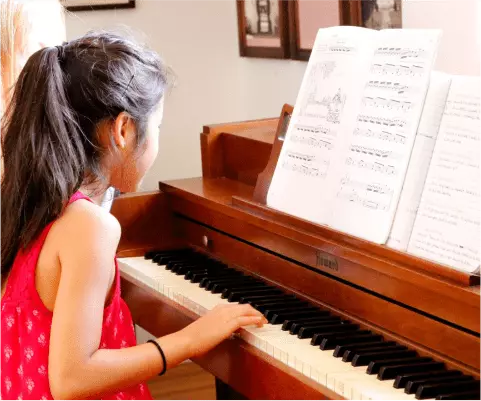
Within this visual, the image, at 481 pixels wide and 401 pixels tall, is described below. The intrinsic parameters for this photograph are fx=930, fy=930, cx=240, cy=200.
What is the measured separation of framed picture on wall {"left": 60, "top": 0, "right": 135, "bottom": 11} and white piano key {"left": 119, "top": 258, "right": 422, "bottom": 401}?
1755 millimetres

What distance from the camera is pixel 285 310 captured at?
211 cm

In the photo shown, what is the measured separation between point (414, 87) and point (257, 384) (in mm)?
714

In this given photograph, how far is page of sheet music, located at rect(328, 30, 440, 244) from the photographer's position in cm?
196

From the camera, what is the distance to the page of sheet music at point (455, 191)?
1.75 metres

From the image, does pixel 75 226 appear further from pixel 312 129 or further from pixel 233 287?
pixel 312 129

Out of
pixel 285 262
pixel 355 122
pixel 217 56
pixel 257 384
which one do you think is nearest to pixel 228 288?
pixel 285 262

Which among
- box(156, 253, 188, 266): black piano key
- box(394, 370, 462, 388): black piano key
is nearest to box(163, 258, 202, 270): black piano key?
box(156, 253, 188, 266): black piano key

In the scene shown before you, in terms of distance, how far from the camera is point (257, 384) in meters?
1.98

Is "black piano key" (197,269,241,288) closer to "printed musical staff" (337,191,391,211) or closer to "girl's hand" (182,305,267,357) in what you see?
"girl's hand" (182,305,267,357)

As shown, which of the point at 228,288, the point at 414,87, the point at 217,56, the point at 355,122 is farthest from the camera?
the point at 217,56

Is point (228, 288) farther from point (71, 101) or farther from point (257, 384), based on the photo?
point (71, 101)

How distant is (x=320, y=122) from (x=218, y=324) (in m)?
0.57

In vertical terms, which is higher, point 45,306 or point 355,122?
point 355,122

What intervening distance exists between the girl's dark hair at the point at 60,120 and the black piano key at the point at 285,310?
0.48 metres
